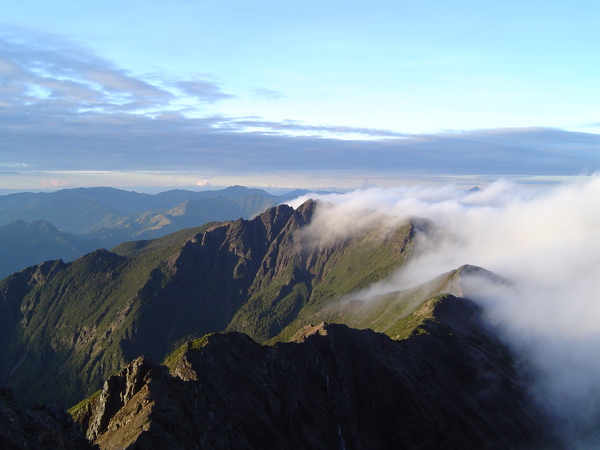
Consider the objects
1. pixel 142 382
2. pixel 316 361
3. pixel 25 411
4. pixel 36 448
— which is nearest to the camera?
pixel 36 448

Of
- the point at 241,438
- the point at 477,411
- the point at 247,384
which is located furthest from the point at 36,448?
the point at 477,411

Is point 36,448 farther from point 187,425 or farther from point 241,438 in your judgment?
point 241,438

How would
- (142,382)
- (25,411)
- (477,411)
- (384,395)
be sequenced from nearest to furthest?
(25,411), (142,382), (384,395), (477,411)

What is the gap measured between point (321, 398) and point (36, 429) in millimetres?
80477

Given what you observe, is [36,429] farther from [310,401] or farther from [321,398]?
[321,398]

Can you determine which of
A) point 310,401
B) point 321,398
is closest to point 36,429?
point 310,401

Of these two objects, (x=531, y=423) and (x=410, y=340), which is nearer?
(x=531, y=423)

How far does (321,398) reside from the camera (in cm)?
11312

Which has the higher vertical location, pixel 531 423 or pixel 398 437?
pixel 398 437

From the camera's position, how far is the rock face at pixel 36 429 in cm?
4219

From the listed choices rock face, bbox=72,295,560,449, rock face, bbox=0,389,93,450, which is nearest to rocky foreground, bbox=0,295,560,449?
rock face, bbox=0,389,93,450

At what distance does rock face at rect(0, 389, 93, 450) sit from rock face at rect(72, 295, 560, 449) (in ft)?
28.4

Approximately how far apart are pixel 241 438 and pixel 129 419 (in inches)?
840

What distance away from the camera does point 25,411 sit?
49.9 m
